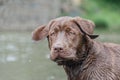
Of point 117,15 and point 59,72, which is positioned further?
point 117,15

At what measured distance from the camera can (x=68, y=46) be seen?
8.66 meters

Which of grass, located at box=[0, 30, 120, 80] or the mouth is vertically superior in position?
the mouth

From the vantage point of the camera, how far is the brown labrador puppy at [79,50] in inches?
341

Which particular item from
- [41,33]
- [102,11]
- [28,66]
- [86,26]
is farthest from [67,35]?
[102,11]

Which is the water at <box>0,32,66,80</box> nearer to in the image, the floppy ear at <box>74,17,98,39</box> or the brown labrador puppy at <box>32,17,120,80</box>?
the brown labrador puppy at <box>32,17,120,80</box>

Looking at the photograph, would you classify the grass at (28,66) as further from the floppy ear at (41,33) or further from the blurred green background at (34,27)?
the floppy ear at (41,33)

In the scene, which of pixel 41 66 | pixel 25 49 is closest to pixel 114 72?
pixel 41 66

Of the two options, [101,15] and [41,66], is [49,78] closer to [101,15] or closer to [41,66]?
[41,66]

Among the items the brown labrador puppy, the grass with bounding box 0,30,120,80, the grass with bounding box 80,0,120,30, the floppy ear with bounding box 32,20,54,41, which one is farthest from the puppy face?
the grass with bounding box 80,0,120,30

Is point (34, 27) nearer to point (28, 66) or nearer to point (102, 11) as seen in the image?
point (102, 11)

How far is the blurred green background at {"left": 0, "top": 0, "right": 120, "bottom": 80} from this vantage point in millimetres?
15930

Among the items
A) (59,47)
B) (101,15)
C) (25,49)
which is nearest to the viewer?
(59,47)

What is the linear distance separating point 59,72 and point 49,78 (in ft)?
3.85

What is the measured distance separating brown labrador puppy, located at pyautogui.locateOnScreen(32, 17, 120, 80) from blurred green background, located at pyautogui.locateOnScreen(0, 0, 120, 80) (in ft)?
16.0
